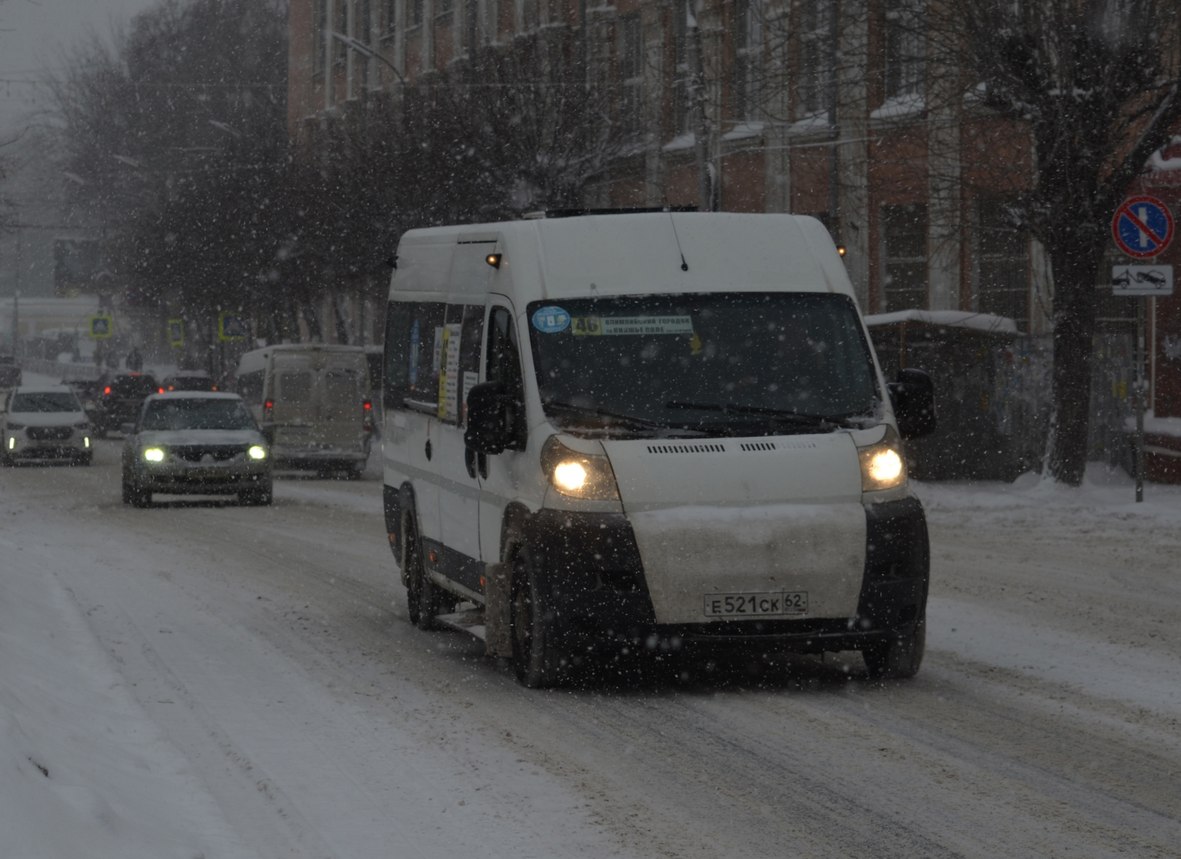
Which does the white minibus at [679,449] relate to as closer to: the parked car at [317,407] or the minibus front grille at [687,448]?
the minibus front grille at [687,448]

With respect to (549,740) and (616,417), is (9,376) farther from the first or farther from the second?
(549,740)

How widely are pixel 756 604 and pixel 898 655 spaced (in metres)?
0.87

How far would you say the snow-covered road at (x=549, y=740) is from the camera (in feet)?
21.7

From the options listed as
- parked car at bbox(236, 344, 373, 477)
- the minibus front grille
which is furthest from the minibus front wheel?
parked car at bbox(236, 344, 373, 477)

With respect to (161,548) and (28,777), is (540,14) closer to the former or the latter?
(161,548)

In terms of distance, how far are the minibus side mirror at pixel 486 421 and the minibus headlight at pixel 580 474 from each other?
427mm

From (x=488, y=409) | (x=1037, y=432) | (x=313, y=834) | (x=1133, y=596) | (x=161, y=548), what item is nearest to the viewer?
(x=313, y=834)

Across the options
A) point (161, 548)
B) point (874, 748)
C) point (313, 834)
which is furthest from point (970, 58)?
point (313, 834)

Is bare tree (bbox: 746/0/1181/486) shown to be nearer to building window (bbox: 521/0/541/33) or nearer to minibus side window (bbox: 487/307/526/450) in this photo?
minibus side window (bbox: 487/307/526/450)

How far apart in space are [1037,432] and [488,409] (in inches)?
826

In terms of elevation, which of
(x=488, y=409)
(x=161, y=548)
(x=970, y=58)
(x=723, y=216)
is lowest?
(x=161, y=548)

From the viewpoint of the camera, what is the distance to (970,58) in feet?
79.5

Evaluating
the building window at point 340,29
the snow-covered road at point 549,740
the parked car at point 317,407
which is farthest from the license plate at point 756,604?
the building window at point 340,29

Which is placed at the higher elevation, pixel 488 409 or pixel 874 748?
pixel 488 409
